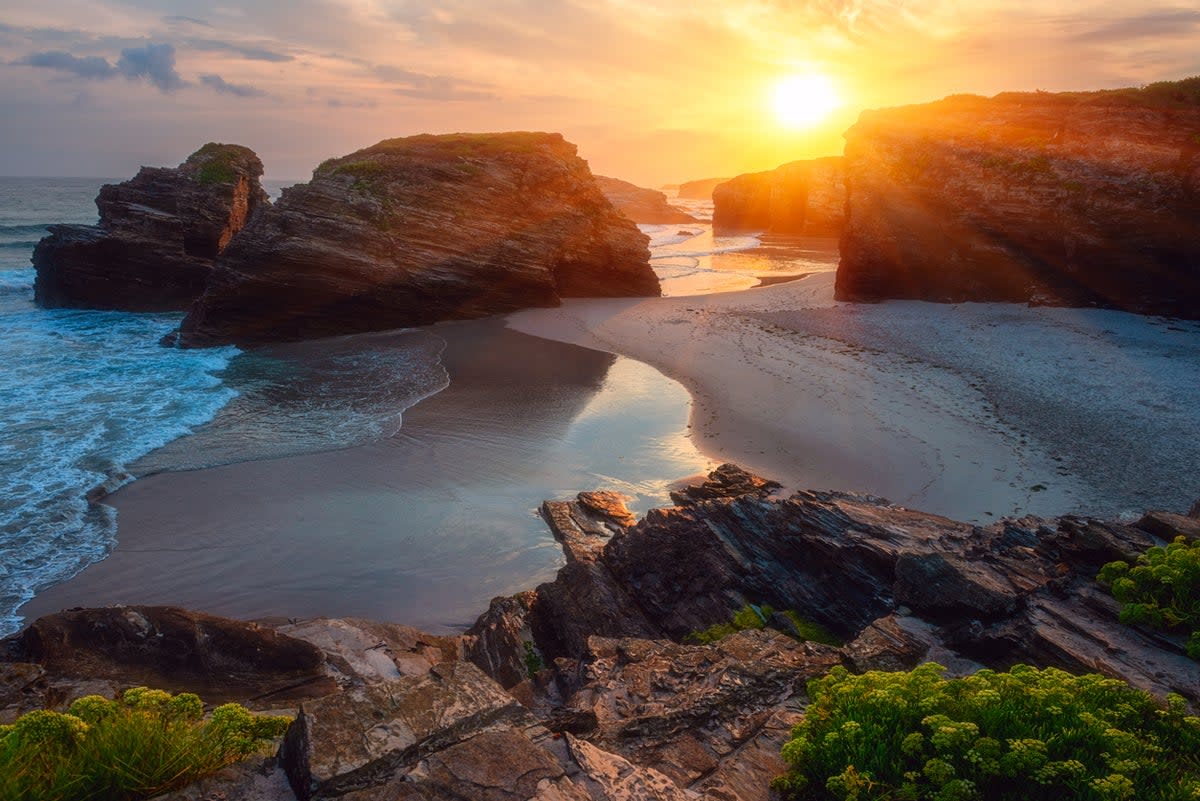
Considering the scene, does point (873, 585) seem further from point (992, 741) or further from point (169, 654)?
point (169, 654)

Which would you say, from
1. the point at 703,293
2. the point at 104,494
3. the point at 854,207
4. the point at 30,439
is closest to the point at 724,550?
the point at 104,494

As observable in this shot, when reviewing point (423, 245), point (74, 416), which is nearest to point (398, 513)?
point (74, 416)

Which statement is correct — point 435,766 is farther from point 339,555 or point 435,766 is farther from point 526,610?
point 339,555

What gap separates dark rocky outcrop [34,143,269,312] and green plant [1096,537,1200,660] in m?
39.7

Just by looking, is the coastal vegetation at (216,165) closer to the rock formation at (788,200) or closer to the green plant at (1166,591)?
the green plant at (1166,591)

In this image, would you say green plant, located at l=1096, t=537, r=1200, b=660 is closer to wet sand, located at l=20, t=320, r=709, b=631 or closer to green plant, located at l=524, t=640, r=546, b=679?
green plant, located at l=524, t=640, r=546, b=679

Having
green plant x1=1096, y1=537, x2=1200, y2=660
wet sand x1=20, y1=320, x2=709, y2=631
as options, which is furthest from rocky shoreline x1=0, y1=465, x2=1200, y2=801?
wet sand x1=20, y1=320, x2=709, y2=631

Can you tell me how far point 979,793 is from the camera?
4293mm

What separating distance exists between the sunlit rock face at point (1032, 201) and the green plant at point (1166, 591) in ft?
87.0

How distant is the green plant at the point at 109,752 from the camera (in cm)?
397

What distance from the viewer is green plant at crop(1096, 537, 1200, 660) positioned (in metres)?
6.16

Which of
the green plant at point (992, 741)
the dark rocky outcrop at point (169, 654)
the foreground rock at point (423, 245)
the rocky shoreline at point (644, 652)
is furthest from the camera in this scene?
the foreground rock at point (423, 245)

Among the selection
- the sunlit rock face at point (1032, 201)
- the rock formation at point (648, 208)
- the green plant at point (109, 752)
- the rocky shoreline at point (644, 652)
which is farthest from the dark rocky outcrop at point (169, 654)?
the rock formation at point (648, 208)

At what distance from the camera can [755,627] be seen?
8633 mm
